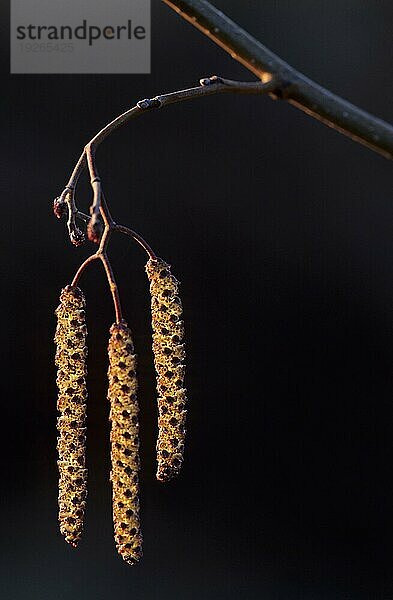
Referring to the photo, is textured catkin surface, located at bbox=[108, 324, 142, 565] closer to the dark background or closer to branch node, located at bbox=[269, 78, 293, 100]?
branch node, located at bbox=[269, 78, 293, 100]

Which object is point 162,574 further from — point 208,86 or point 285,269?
point 208,86

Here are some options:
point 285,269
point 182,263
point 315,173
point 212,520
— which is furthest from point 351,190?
point 212,520

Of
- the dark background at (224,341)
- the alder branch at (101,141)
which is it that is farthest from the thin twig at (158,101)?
the dark background at (224,341)

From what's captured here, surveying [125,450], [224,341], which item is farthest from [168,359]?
[224,341]

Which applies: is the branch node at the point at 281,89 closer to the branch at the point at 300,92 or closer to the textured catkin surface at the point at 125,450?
the branch at the point at 300,92

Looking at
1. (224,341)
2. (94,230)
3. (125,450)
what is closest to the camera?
(94,230)

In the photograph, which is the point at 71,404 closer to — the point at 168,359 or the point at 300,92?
the point at 168,359
